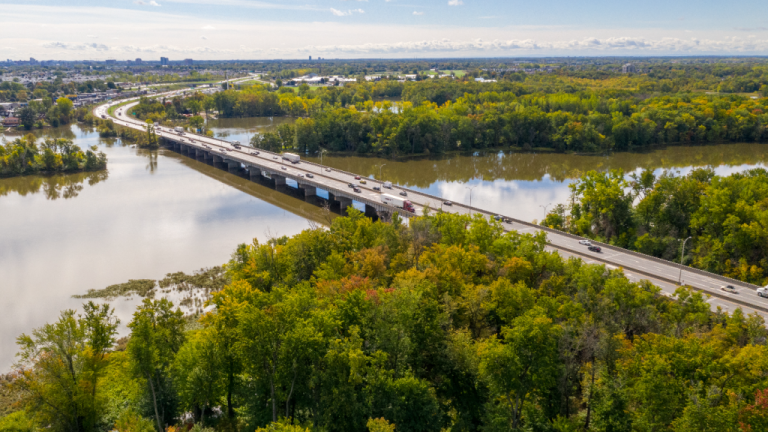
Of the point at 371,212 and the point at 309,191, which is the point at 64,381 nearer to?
the point at 371,212

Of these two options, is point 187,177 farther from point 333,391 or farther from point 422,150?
point 333,391

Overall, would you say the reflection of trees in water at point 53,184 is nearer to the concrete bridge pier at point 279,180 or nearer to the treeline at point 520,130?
the concrete bridge pier at point 279,180

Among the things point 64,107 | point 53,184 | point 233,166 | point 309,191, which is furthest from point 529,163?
point 64,107

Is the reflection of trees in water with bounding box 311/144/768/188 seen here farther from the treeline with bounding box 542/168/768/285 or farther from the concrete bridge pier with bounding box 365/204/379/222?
the treeline with bounding box 542/168/768/285

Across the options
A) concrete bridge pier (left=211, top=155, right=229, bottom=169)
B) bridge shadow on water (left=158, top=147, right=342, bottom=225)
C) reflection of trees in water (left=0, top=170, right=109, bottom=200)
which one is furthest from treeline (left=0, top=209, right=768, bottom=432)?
concrete bridge pier (left=211, top=155, right=229, bottom=169)

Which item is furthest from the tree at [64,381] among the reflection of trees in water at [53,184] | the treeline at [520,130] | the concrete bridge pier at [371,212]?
the treeline at [520,130]

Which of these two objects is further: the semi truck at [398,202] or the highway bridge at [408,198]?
the semi truck at [398,202]
